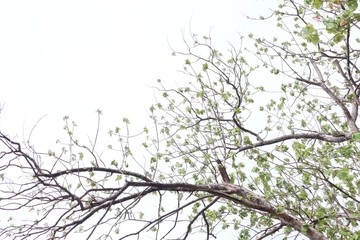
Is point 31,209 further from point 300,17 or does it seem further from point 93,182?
point 300,17

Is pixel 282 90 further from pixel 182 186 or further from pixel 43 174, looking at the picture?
pixel 43 174

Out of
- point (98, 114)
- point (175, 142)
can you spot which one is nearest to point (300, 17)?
point (175, 142)

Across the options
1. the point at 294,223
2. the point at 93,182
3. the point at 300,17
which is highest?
the point at 300,17

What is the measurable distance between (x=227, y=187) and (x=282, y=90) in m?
2.44

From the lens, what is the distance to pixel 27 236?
4.46 meters

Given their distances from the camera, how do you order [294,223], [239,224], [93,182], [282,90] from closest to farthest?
[93,182] → [294,223] → [239,224] → [282,90]

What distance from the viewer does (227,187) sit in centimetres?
619

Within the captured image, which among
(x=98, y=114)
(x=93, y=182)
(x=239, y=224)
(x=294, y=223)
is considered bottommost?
(x=294, y=223)

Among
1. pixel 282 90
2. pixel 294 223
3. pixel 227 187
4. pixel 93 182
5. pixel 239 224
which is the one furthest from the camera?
pixel 282 90

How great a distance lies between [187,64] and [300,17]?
10.0 ft

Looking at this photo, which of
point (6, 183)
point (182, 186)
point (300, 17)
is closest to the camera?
point (6, 183)

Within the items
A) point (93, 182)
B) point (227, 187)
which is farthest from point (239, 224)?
point (93, 182)

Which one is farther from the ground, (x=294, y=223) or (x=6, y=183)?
(x=6, y=183)

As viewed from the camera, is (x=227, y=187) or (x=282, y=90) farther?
(x=282, y=90)
